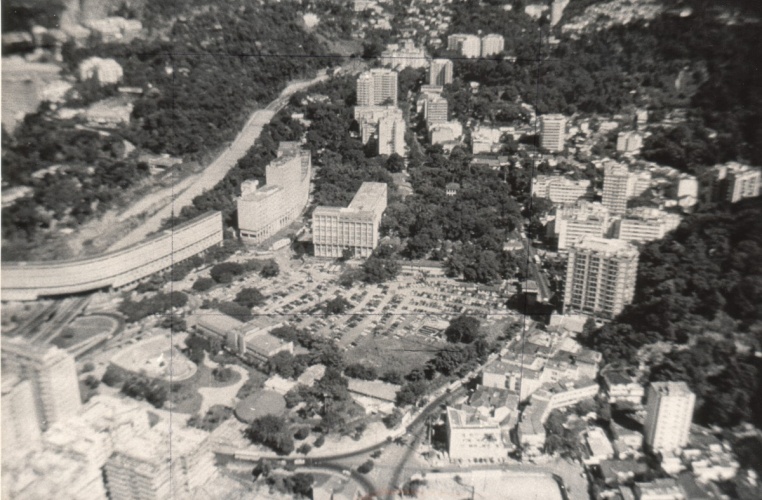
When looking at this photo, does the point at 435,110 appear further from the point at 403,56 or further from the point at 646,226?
the point at 646,226

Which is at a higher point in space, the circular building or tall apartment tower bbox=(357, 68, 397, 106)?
tall apartment tower bbox=(357, 68, 397, 106)

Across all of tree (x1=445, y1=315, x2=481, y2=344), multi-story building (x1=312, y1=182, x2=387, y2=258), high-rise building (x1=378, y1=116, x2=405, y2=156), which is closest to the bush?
multi-story building (x1=312, y1=182, x2=387, y2=258)

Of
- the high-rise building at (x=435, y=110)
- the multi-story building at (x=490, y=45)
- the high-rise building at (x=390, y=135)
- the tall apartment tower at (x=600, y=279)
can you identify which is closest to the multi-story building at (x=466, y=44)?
the multi-story building at (x=490, y=45)

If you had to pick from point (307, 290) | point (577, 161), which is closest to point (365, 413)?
point (307, 290)

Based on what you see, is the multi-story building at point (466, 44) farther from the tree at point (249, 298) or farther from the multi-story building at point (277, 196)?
the tree at point (249, 298)

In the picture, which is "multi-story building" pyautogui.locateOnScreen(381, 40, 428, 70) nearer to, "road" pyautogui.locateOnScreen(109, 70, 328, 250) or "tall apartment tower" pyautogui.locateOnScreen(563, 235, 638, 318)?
"road" pyautogui.locateOnScreen(109, 70, 328, 250)

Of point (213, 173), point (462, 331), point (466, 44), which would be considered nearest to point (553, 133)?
point (466, 44)

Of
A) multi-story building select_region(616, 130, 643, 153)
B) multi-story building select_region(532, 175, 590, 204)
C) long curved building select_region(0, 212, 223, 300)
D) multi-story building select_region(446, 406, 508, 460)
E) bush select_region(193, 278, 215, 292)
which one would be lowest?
multi-story building select_region(446, 406, 508, 460)
